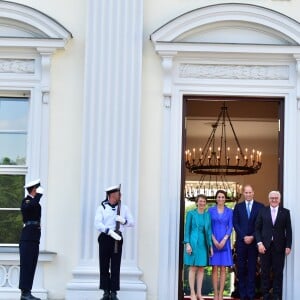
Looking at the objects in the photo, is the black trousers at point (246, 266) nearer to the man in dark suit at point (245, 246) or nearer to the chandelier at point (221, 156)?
the man in dark suit at point (245, 246)

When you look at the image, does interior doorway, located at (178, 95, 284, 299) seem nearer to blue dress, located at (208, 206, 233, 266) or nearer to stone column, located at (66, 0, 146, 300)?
blue dress, located at (208, 206, 233, 266)

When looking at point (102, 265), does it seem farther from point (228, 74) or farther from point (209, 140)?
point (209, 140)

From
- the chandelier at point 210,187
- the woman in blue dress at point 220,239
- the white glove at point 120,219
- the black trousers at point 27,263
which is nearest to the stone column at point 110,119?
the white glove at point 120,219

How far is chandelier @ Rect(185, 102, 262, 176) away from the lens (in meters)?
15.8

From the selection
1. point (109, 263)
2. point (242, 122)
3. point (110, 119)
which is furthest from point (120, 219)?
point (242, 122)

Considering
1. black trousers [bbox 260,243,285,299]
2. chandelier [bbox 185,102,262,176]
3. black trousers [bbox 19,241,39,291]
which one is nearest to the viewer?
black trousers [bbox 19,241,39,291]

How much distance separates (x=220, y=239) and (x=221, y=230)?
0.12 meters

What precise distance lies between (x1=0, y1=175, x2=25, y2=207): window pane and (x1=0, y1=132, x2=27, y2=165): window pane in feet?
0.70

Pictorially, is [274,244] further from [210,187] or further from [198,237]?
[210,187]

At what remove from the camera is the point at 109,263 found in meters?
10.8

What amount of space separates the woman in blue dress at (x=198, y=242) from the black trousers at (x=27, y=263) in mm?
1975

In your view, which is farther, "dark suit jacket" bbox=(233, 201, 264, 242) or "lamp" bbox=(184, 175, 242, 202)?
"lamp" bbox=(184, 175, 242, 202)

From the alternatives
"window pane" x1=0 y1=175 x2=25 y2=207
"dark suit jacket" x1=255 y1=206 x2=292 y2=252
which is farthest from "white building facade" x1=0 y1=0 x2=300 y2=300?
"dark suit jacket" x1=255 y1=206 x2=292 y2=252

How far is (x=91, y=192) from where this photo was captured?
11.3m
